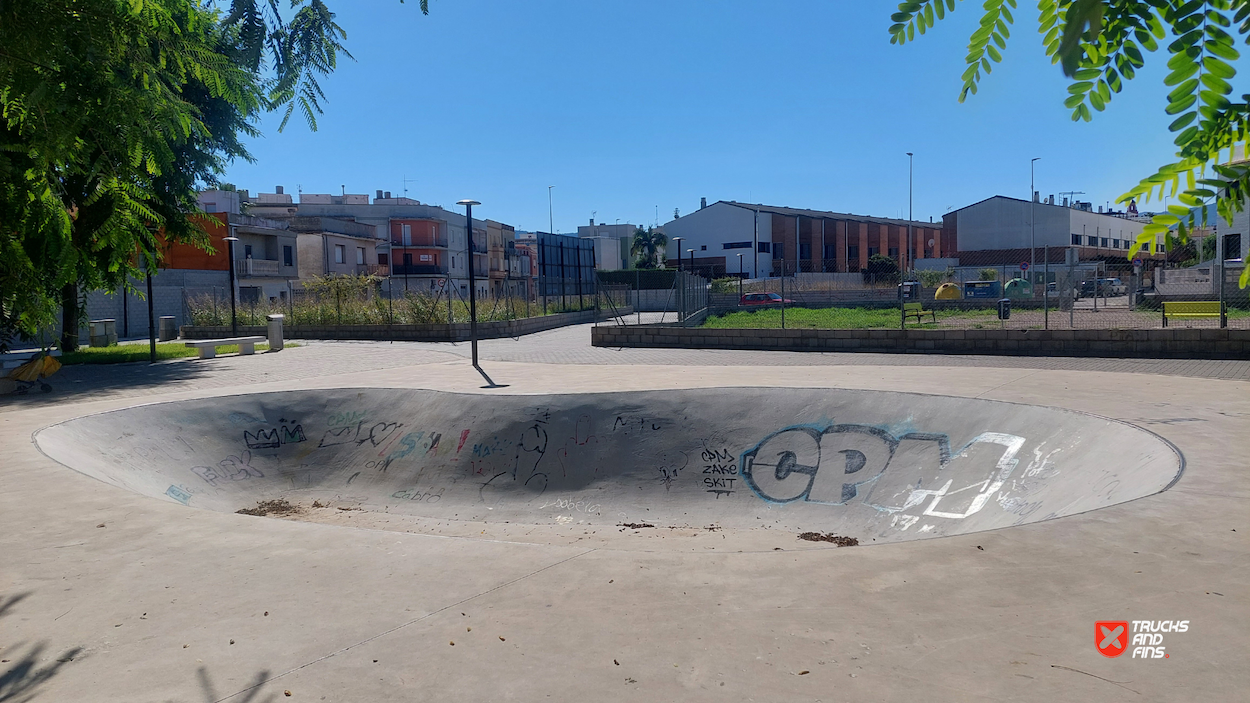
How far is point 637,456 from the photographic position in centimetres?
960

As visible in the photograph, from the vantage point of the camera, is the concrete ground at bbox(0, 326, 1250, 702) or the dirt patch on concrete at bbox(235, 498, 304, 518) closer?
the concrete ground at bbox(0, 326, 1250, 702)

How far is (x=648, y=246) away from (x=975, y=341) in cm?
6628

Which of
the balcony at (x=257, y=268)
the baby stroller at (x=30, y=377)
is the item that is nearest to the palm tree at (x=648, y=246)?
the balcony at (x=257, y=268)

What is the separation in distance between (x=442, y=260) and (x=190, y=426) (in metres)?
55.2

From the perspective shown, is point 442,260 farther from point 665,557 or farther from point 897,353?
point 665,557

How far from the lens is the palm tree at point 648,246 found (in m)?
80.7

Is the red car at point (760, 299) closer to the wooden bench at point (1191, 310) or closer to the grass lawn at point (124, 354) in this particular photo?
the wooden bench at point (1191, 310)

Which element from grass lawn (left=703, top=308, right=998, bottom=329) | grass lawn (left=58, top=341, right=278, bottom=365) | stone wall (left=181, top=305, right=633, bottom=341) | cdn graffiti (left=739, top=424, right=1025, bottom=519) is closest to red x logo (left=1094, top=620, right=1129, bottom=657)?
cdn graffiti (left=739, top=424, right=1025, bottom=519)

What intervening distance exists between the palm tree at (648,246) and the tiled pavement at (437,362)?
191 ft

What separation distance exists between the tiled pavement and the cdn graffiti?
238 inches

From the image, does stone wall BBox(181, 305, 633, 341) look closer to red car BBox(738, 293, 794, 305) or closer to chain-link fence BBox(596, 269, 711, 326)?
chain-link fence BBox(596, 269, 711, 326)

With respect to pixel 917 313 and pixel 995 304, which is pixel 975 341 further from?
pixel 995 304

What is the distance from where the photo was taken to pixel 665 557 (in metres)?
4.68

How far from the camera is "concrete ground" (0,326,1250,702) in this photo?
3088 mm
